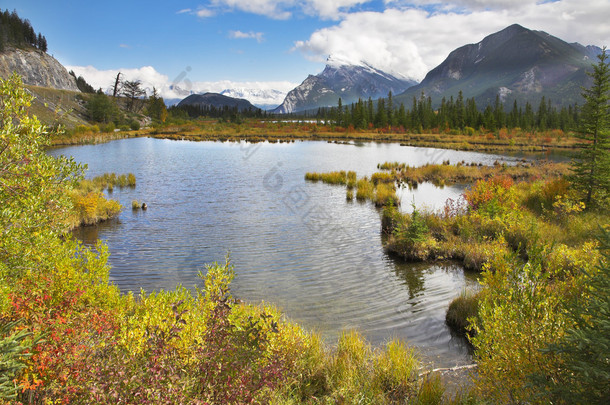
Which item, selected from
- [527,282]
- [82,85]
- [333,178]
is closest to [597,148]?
[527,282]

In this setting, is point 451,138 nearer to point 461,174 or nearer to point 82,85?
point 461,174

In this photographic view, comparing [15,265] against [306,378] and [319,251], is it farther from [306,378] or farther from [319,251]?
[319,251]

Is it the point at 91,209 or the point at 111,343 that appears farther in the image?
the point at 91,209

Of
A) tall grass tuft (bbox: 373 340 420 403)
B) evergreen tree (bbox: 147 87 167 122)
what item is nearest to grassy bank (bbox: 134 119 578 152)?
evergreen tree (bbox: 147 87 167 122)

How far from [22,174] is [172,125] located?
399 feet

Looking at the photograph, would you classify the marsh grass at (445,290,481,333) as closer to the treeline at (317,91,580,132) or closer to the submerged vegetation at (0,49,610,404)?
the submerged vegetation at (0,49,610,404)

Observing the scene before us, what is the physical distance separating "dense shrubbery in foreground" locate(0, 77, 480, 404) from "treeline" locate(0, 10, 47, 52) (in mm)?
143983

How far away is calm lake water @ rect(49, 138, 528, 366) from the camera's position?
10.6 metres

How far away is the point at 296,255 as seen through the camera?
15570 mm

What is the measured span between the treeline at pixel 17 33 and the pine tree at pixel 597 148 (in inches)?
5785

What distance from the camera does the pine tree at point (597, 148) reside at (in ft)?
57.7

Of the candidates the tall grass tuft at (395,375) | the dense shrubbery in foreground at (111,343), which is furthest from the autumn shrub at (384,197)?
the dense shrubbery in foreground at (111,343)

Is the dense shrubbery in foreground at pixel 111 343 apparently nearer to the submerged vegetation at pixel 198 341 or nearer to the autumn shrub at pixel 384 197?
the submerged vegetation at pixel 198 341

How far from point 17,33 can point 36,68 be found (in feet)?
48.0
